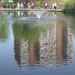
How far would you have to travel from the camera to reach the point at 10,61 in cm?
919

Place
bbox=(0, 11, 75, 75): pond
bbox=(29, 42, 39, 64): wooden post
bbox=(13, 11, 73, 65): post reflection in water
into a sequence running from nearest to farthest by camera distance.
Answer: bbox=(0, 11, 75, 75): pond
bbox=(29, 42, 39, 64): wooden post
bbox=(13, 11, 73, 65): post reflection in water

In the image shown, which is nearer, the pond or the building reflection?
the pond

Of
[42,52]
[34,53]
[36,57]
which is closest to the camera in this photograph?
[36,57]

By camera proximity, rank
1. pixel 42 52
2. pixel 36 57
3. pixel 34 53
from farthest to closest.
A: pixel 42 52 < pixel 34 53 < pixel 36 57

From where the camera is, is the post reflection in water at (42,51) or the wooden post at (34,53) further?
the post reflection in water at (42,51)

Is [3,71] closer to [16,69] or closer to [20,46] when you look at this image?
[16,69]

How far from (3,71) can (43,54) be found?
9.04 ft

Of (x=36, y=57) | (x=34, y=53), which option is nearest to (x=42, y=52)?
(x=34, y=53)

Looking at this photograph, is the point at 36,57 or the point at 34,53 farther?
the point at 34,53

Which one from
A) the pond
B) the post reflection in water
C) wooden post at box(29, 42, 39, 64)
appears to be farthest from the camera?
the post reflection in water

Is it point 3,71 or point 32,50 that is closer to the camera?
point 3,71

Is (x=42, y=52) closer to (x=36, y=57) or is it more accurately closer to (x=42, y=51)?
(x=42, y=51)

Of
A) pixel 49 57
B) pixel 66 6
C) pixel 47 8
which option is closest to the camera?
pixel 49 57

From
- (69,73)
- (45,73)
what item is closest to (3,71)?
(45,73)
